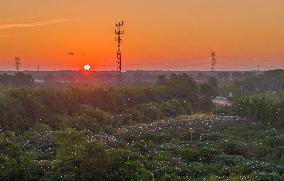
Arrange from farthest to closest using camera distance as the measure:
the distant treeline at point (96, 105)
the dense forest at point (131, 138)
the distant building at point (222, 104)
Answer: the distant building at point (222, 104) → the distant treeline at point (96, 105) → the dense forest at point (131, 138)

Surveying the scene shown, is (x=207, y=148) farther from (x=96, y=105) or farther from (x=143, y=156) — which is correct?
(x=96, y=105)

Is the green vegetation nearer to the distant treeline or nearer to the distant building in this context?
the distant treeline

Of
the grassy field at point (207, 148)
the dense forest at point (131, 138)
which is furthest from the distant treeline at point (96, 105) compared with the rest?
the grassy field at point (207, 148)

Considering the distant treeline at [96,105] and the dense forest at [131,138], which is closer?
the dense forest at [131,138]

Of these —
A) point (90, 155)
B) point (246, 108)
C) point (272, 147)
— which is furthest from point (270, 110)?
point (90, 155)

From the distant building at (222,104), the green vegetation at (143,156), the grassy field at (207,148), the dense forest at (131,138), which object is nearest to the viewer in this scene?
the green vegetation at (143,156)

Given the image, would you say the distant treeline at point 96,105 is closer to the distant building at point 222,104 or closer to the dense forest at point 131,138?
the dense forest at point 131,138

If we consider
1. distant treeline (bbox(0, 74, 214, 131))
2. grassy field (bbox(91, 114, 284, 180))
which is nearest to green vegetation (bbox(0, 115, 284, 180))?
grassy field (bbox(91, 114, 284, 180))
